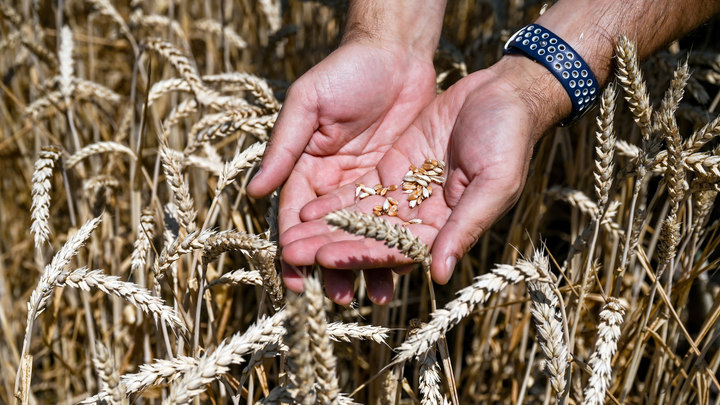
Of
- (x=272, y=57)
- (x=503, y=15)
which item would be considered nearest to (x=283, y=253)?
(x=503, y=15)

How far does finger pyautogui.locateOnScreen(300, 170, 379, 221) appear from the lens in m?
1.59

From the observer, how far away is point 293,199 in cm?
168

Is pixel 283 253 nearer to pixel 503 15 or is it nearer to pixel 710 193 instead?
pixel 710 193

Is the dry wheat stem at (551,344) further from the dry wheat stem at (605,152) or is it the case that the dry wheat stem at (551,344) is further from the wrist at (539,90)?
the wrist at (539,90)

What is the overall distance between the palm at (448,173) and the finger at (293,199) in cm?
5

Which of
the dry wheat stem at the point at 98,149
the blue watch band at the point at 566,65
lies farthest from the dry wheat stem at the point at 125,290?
the blue watch band at the point at 566,65

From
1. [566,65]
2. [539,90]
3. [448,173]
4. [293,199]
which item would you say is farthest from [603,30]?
[293,199]

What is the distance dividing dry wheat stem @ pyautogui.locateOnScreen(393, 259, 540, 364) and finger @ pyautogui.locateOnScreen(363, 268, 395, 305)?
337 millimetres

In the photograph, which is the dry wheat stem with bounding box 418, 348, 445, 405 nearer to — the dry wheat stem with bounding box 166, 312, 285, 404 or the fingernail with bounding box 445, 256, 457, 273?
the fingernail with bounding box 445, 256, 457, 273

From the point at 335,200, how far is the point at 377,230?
0.67m

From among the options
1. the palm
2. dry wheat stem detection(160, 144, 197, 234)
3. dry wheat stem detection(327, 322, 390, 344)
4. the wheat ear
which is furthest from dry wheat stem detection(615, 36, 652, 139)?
the wheat ear

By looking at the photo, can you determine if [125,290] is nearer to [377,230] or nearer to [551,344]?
[377,230]

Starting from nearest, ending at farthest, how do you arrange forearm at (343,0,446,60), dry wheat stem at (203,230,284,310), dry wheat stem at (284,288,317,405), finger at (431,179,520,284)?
dry wheat stem at (284,288,317,405) → dry wheat stem at (203,230,284,310) → finger at (431,179,520,284) → forearm at (343,0,446,60)

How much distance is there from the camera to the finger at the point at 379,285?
4.76 ft
